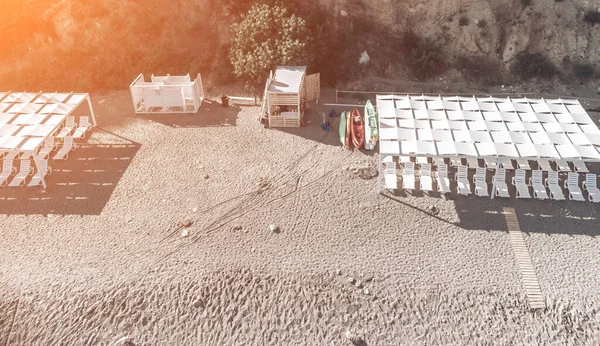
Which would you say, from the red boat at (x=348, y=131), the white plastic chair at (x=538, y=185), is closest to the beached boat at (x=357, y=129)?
the red boat at (x=348, y=131)

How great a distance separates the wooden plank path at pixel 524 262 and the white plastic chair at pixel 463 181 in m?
1.90

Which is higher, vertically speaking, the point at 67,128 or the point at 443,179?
the point at 67,128

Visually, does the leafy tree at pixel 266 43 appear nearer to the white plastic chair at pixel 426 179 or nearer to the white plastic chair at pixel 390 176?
the white plastic chair at pixel 390 176

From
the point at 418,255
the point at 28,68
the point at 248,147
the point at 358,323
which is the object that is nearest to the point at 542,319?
the point at 418,255

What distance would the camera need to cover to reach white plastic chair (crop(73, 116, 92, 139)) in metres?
25.6

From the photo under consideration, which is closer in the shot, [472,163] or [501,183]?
[501,183]

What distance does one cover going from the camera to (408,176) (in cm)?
2148

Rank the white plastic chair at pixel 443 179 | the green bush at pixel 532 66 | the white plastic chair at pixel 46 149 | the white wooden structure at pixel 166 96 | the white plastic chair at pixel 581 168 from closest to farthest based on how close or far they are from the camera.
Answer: the white plastic chair at pixel 443 179 < the white plastic chair at pixel 581 168 < the white plastic chair at pixel 46 149 < the white wooden structure at pixel 166 96 < the green bush at pixel 532 66

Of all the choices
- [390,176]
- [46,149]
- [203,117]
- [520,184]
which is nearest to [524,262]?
[520,184]

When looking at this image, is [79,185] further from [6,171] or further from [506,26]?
[506,26]

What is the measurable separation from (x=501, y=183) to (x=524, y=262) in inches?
193

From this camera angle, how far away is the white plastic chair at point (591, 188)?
20.5 meters

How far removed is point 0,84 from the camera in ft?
105

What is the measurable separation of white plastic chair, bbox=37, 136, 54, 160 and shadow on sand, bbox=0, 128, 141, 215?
1.55 feet
